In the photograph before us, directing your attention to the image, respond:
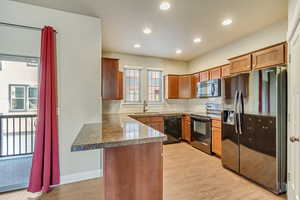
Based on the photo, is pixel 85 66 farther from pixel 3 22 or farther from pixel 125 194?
pixel 125 194

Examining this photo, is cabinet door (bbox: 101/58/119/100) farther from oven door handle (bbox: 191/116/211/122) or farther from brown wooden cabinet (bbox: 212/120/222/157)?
brown wooden cabinet (bbox: 212/120/222/157)

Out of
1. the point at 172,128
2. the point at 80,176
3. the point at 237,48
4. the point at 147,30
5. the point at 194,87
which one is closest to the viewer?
the point at 80,176

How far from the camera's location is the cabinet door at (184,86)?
201 inches

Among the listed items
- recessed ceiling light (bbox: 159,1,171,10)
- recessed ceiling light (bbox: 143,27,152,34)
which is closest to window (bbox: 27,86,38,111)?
recessed ceiling light (bbox: 143,27,152,34)

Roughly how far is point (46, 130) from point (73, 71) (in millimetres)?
1058

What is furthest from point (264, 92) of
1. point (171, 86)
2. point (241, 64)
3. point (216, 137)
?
point (171, 86)

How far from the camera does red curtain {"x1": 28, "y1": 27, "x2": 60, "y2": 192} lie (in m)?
2.23

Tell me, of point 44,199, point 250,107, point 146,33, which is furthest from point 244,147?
point 44,199

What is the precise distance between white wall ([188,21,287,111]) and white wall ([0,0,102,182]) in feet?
11.1

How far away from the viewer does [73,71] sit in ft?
8.50

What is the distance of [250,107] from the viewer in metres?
2.52

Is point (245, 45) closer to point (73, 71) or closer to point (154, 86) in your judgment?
point (154, 86)

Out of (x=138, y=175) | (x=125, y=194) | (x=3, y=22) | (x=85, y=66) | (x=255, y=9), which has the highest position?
(x=255, y=9)

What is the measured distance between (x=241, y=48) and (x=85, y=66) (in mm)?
3671
